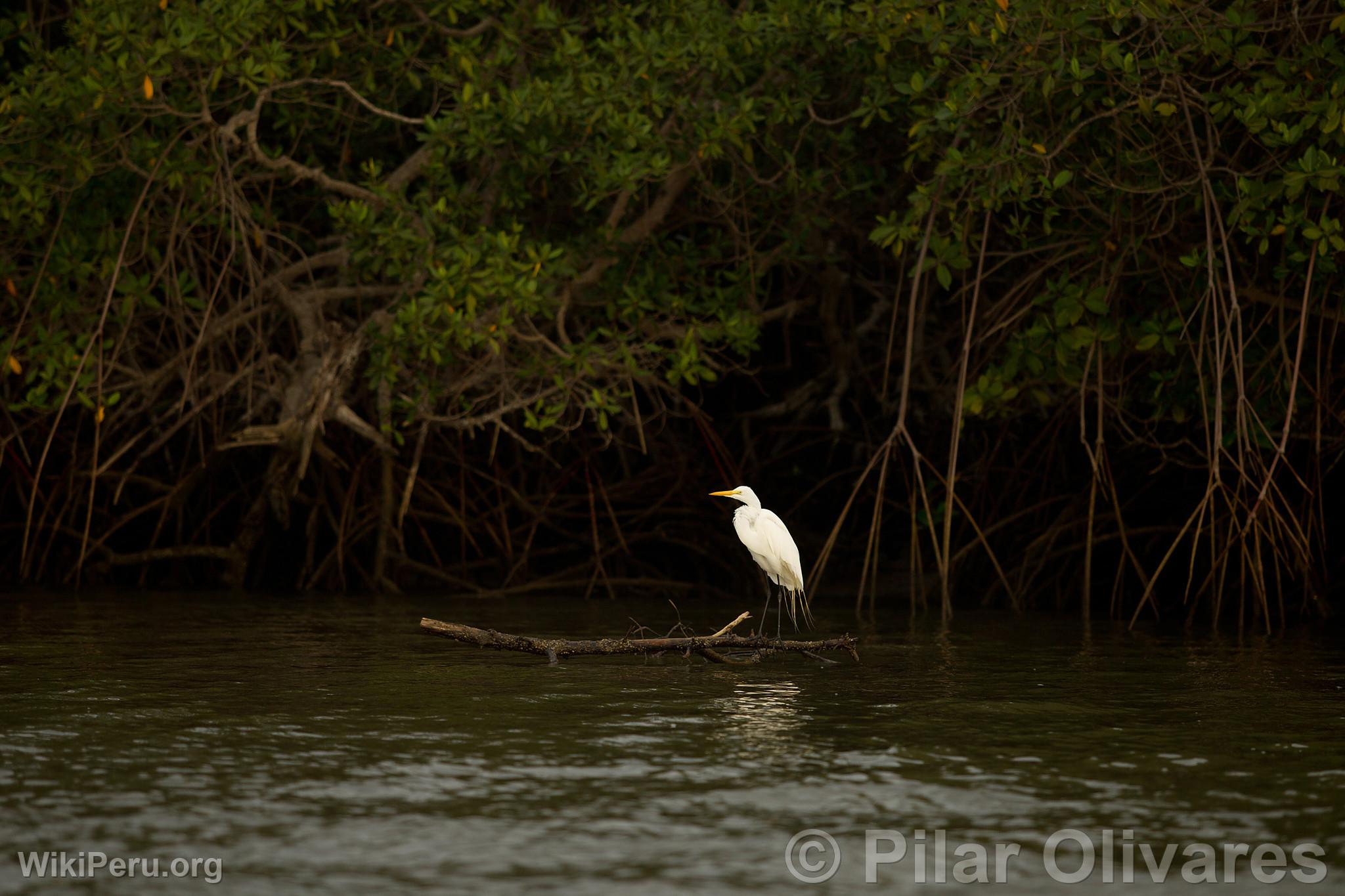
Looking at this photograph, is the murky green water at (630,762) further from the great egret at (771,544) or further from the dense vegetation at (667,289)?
the dense vegetation at (667,289)

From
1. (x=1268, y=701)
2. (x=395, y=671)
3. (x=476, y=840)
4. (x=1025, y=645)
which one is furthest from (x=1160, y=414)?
(x=476, y=840)

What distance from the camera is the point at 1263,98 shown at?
8.05 meters

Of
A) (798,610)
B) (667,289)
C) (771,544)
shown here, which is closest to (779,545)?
(771,544)

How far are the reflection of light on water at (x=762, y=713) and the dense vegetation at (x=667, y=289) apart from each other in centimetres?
254

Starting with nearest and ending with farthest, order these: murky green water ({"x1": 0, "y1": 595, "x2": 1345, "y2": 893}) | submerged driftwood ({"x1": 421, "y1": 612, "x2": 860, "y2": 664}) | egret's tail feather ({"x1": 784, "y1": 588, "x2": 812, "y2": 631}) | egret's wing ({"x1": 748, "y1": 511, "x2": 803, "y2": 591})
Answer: murky green water ({"x1": 0, "y1": 595, "x2": 1345, "y2": 893}) → submerged driftwood ({"x1": 421, "y1": 612, "x2": 860, "y2": 664}) → egret's wing ({"x1": 748, "y1": 511, "x2": 803, "y2": 591}) → egret's tail feather ({"x1": 784, "y1": 588, "x2": 812, "y2": 631})

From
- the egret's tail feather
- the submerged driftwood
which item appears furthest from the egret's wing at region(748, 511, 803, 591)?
the submerged driftwood

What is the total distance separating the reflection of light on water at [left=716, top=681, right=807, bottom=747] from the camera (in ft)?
17.5

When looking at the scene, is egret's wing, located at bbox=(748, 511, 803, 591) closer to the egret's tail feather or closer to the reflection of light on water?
the egret's tail feather

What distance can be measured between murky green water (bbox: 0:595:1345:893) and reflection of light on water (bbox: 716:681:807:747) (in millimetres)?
20

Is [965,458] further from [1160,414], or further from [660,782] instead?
[660,782]

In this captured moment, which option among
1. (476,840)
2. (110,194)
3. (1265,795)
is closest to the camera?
(476,840)

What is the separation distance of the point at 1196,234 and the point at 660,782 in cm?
563

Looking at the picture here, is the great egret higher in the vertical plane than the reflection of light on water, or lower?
higher

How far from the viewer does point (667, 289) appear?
1097 cm
